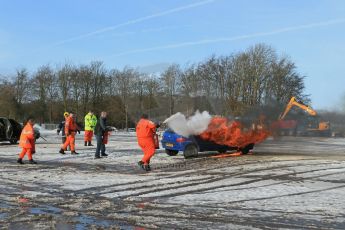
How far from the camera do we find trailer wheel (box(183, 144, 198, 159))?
17.1m

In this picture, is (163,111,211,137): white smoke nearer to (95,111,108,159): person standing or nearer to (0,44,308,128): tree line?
(95,111,108,159): person standing

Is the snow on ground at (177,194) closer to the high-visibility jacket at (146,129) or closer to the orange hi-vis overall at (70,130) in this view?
the high-visibility jacket at (146,129)

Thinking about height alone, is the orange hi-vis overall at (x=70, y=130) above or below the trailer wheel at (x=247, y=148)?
A: above

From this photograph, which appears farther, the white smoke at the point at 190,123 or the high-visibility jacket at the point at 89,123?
the high-visibility jacket at the point at 89,123

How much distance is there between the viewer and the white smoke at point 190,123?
16891 mm

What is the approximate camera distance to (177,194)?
9.50 m

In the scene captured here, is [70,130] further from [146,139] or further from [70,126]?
[146,139]

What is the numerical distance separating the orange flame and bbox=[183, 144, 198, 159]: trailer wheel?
489 millimetres

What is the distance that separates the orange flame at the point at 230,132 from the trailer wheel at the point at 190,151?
489 mm

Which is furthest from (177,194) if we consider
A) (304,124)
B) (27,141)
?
(304,124)

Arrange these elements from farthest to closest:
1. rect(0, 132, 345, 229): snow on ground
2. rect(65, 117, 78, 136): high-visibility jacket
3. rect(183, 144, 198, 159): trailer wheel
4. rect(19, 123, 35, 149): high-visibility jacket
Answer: rect(65, 117, 78, 136): high-visibility jacket, rect(183, 144, 198, 159): trailer wheel, rect(19, 123, 35, 149): high-visibility jacket, rect(0, 132, 345, 229): snow on ground

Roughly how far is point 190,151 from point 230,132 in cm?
161

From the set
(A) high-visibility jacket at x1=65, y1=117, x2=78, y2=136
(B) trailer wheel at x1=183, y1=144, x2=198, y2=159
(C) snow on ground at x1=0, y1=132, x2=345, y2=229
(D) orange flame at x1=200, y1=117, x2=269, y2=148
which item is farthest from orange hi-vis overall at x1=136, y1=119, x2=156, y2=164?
(A) high-visibility jacket at x1=65, y1=117, x2=78, y2=136

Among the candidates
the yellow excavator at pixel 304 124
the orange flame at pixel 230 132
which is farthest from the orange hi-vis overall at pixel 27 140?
the yellow excavator at pixel 304 124
